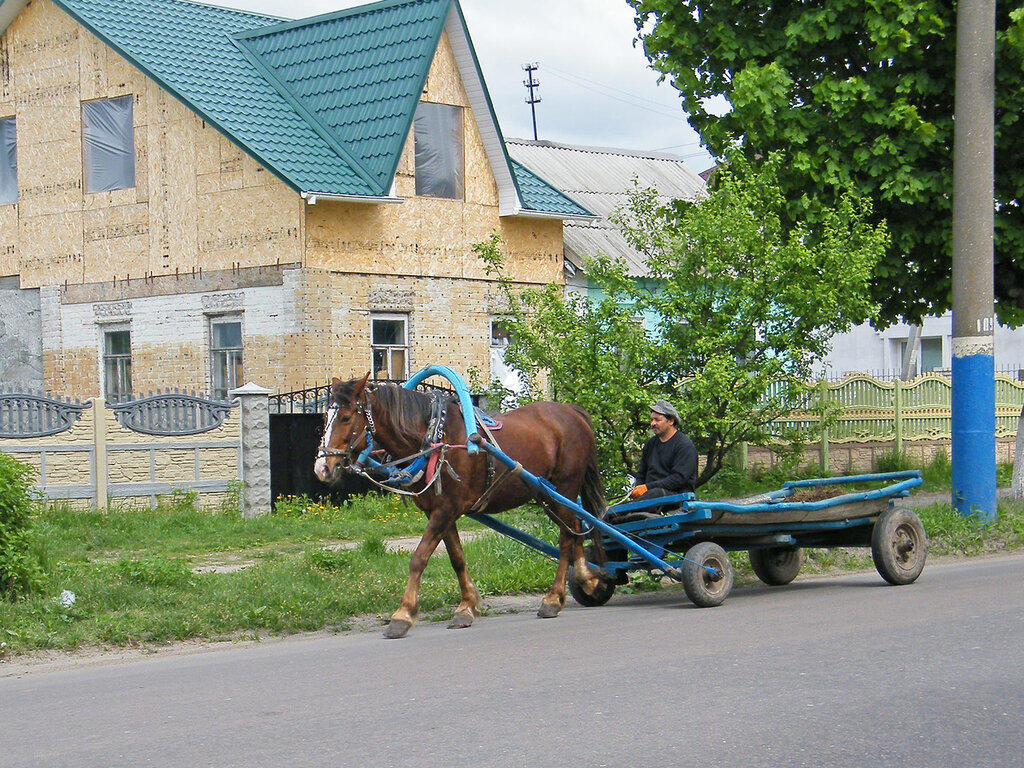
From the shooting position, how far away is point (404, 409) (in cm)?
1036

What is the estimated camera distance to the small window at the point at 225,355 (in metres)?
23.1

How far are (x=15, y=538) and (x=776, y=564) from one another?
6.66 m

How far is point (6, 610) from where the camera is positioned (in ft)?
34.2

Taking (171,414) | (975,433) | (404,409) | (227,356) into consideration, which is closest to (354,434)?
(404,409)

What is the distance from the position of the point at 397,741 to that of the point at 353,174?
16.7 metres

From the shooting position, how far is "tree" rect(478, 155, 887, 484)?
14102mm

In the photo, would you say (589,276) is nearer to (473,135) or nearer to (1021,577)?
(1021,577)

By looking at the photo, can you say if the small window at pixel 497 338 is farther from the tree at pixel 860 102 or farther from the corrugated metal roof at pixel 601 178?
the tree at pixel 860 102

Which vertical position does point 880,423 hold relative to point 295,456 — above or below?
above

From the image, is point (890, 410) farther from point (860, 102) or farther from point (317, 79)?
point (317, 79)

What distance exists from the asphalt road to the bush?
1.85 m

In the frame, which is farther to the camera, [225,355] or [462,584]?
[225,355]

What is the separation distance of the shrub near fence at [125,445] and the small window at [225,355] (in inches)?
174

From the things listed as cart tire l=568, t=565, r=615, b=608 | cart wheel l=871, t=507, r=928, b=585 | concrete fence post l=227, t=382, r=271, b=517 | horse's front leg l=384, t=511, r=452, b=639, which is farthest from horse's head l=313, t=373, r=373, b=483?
concrete fence post l=227, t=382, r=271, b=517
